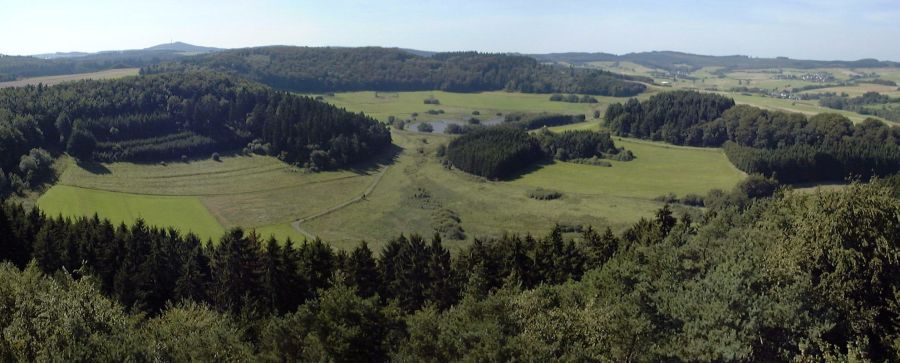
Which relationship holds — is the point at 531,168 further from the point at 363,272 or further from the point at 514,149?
the point at 363,272

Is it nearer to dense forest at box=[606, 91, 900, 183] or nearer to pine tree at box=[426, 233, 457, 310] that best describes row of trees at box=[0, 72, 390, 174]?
Answer: pine tree at box=[426, 233, 457, 310]

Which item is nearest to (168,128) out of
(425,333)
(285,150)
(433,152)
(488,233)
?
(285,150)

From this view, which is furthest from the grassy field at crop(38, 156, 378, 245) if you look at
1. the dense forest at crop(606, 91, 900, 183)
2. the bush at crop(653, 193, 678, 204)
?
the dense forest at crop(606, 91, 900, 183)

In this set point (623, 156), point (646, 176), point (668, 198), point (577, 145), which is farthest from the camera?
point (577, 145)

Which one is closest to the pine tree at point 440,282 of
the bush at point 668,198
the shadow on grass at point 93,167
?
the bush at point 668,198

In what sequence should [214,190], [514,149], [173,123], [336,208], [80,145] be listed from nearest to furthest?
[336,208]
[214,190]
[80,145]
[514,149]
[173,123]

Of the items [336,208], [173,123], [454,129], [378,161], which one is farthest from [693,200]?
[173,123]
